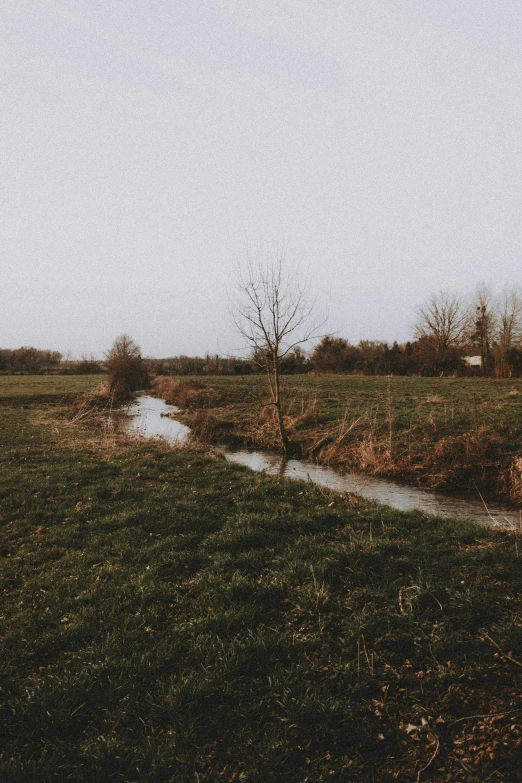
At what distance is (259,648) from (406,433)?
40.6ft

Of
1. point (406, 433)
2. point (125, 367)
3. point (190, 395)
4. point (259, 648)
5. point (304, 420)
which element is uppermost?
point (125, 367)

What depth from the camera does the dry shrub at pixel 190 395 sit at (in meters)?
27.9

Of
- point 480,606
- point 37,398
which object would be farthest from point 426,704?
point 37,398

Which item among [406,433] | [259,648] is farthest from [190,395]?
[259,648]

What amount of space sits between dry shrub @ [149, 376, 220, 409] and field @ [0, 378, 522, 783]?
19.7 metres

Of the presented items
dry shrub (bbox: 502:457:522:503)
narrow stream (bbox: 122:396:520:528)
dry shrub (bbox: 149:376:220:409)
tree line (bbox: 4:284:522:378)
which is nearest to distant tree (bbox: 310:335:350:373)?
tree line (bbox: 4:284:522:378)

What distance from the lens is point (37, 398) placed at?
31.5 meters

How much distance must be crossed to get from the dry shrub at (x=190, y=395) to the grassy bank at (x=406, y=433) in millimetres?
1537

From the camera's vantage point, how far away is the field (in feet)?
10.9

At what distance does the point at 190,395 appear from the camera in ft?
97.4

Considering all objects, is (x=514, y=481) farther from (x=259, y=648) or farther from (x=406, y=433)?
(x=259, y=648)

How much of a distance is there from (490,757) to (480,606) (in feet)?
6.17

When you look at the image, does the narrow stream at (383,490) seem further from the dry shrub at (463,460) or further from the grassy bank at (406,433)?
the dry shrub at (463,460)

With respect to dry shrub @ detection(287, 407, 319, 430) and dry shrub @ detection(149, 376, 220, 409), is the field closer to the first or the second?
dry shrub @ detection(287, 407, 319, 430)
